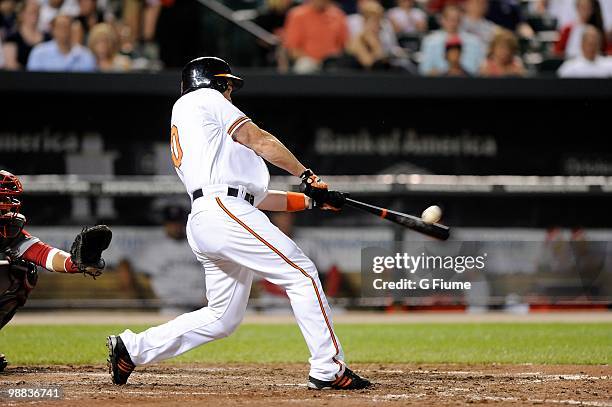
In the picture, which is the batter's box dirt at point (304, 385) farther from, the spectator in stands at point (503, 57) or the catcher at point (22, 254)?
the spectator in stands at point (503, 57)

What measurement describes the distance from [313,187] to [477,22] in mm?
8468

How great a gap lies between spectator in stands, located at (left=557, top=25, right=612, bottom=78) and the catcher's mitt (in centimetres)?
784

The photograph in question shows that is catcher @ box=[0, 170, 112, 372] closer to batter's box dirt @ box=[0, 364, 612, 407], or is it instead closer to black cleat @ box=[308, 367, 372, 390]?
batter's box dirt @ box=[0, 364, 612, 407]

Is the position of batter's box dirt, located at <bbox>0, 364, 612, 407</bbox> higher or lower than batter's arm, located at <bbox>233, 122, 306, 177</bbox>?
lower

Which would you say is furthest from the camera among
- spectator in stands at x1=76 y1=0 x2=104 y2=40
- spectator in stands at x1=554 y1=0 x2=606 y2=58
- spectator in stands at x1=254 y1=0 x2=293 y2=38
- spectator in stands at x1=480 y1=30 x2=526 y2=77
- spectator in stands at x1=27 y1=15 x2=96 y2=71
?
spectator in stands at x1=254 y1=0 x2=293 y2=38

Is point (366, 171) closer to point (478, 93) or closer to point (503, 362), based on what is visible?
point (478, 93)

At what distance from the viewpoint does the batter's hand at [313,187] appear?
5621 mm

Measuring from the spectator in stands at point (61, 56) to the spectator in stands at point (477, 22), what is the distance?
4677 millimetres

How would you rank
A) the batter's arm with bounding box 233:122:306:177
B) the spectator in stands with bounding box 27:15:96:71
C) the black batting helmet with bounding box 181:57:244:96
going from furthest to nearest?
the spectator in stands with bounding box 27:15:96:71
the black batting helmet with bounding box 181:57:244:96
the batter's arm with bounding box 233:122:306:177

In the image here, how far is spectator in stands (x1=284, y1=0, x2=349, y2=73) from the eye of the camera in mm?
12438

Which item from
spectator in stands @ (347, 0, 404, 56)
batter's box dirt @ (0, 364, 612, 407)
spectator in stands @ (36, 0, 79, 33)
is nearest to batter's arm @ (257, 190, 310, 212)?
batter's box dirt @ (0, 364, 612, 407)

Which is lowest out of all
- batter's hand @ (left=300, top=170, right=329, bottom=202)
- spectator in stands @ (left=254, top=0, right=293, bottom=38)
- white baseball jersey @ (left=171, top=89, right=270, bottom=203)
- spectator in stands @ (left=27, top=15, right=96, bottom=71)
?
batter's hand @ (left=300, top=170, right=329, bottom=202)

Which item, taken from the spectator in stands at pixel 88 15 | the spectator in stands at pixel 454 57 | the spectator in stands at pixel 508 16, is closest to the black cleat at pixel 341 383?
the spectator in stands at pixel 454 57

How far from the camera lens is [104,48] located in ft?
39.5
